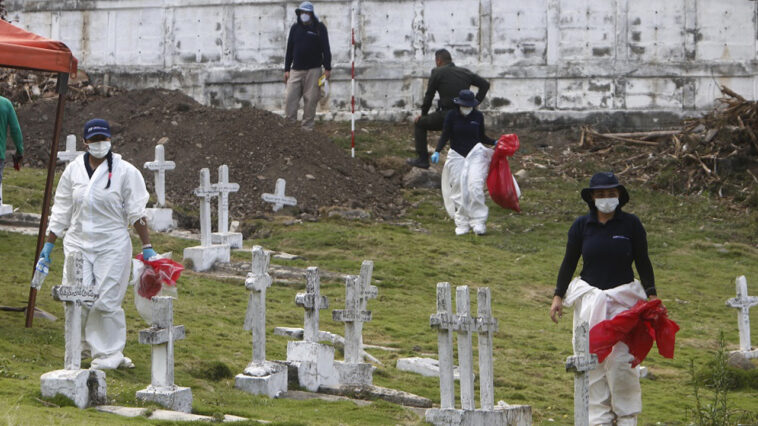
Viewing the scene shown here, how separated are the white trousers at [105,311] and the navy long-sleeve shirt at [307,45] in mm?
11518

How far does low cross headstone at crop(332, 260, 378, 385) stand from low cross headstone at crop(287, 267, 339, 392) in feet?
0.35

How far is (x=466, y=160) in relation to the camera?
57.6 ft

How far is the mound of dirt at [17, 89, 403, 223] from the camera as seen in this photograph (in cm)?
1894

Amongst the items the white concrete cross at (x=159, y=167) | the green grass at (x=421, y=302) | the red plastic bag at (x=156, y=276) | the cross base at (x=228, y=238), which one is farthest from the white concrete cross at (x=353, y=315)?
the white concrete cross at (x=159, y=167)

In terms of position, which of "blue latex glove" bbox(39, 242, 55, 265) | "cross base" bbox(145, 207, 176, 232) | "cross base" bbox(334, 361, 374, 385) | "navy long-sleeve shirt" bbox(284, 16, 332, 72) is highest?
"navy long-sleeve shirt" bbox(284, 16, 332, 72)

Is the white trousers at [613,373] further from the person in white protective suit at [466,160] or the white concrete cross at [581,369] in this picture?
the person in white protective suit at [466,160]

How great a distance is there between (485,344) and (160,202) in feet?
29.4

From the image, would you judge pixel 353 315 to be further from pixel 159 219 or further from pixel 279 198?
pixel 279 198

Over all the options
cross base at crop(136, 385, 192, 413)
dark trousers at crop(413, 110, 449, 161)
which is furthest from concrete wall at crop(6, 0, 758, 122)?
cross base at crop(136, 385, 192, 413)

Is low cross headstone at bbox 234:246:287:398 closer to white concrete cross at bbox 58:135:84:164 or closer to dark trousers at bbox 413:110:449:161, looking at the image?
white concrete cross at bbox 58:135:84:164

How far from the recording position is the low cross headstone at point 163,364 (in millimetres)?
8516

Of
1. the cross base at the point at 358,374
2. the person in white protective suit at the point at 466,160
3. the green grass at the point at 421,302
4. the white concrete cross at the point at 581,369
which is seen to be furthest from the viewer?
the person in white protective suit at the point at 466,160

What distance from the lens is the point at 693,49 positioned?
2306 cm

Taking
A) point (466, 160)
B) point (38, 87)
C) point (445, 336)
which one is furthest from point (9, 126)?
point (38, 87)
